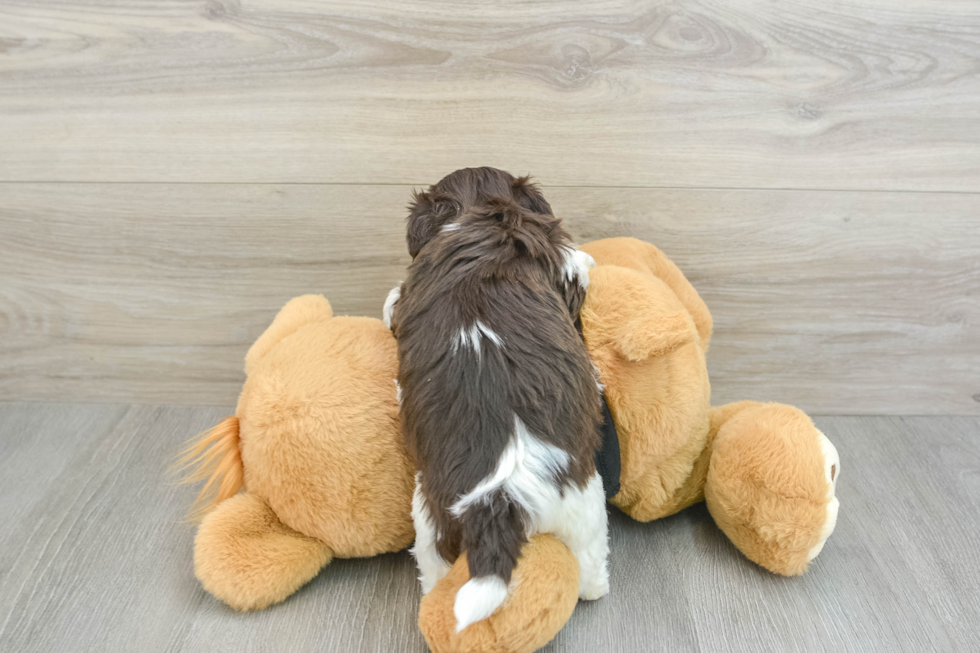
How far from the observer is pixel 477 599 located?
0.53 m

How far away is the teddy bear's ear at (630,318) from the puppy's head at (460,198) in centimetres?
11

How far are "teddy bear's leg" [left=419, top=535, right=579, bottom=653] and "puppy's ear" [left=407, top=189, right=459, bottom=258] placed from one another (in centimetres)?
31

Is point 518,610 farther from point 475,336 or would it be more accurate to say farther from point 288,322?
point 288,322

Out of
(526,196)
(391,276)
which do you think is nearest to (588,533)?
(526,196)

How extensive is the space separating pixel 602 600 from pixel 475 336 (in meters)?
0.34

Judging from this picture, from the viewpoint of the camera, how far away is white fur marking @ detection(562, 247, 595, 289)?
649mm

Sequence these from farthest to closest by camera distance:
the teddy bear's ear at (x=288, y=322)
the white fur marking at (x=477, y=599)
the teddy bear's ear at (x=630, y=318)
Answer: the teddy bear's ear at (x=288, y=322)
the teddy bear's ear at (x=630, y=318)
the white fur marking at (x=477, y=599)

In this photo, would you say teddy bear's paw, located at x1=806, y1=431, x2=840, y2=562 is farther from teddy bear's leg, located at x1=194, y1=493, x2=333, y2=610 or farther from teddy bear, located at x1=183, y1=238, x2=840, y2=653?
teddy bear's leg, located at x1=194, y1=493, x2=333, y2=610

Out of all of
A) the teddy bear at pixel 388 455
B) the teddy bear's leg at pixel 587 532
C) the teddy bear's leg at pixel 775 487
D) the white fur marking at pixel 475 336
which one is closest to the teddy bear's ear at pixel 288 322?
the teddy bear at pixel 388 455

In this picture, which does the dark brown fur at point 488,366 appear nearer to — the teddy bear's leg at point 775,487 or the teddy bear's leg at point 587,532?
the teddy bear's leg at point 587,532

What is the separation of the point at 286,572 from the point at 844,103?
2.94 ft

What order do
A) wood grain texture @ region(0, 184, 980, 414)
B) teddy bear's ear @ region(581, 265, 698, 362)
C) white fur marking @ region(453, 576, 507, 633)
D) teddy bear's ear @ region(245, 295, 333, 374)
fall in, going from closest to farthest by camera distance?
1. white fur marking @ region(453, 576, 507, 633)
2. teddy bear's ear @ region(581, 265, 698, 362)
3. teddy bear's ear @ region(245, 295, 333, 374)
4. wood grain texture @ region(0, 184, 980, 414)

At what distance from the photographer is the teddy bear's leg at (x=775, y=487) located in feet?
2.20

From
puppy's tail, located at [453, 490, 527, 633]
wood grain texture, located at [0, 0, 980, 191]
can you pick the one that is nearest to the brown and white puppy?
puppy's tail, located at [453, 490, 527, 633]
